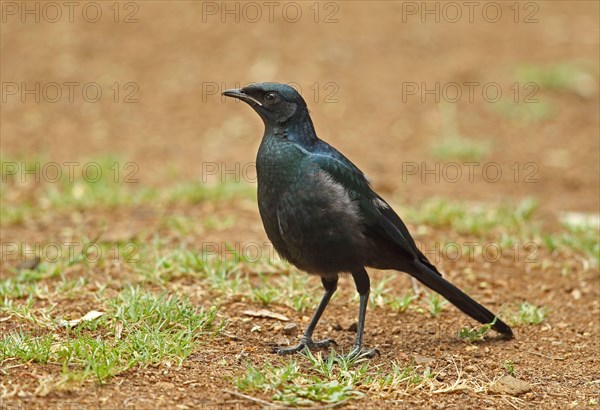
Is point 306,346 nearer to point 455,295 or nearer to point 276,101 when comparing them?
point 455,295

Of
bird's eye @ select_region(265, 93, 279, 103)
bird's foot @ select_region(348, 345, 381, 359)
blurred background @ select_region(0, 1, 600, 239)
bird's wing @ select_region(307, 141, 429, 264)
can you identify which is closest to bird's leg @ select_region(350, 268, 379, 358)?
bird's foot @ select_region(348, 345, 381, 359)

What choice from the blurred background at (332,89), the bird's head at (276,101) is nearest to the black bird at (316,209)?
the bird's head at (276,101)

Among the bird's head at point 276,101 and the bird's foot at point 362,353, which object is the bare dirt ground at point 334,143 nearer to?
the bird's foot at point 362,353

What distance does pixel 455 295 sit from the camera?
499 centimetres

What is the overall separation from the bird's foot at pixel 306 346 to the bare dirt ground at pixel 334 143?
17 cm

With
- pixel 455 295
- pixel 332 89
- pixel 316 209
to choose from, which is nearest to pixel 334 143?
pixel 332 89

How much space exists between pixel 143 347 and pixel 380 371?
3.96 ft

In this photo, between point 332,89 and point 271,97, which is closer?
point 271,97

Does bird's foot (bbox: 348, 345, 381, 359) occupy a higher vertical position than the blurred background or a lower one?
lower

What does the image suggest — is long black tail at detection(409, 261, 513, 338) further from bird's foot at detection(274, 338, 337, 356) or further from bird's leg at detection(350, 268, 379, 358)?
bird's foot at detection(274, 338, 337, 356)

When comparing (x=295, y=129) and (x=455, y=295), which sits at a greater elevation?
(x=295, y=129)

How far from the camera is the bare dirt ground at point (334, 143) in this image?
14.7 feet

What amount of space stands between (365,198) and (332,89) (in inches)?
239

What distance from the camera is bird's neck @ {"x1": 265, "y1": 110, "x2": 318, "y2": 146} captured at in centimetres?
471
